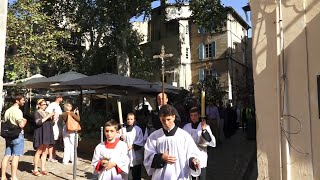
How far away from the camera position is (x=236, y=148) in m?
13.5

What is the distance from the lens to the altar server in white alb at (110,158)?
5.13 meters

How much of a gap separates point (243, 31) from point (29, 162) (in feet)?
124

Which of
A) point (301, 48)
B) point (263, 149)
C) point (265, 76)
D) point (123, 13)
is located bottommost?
point (263, 149)

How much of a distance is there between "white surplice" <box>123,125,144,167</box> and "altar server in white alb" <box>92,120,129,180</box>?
5.06 feet

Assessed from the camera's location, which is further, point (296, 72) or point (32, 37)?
point (32, 37)

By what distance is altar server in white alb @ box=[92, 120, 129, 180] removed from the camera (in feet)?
16.8

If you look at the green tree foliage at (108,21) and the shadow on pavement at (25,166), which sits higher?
the green tree foliage at (108,21)

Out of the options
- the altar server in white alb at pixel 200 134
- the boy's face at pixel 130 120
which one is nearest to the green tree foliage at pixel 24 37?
the boy's face at pixel 130 120

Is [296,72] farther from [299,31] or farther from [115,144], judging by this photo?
[115,144]

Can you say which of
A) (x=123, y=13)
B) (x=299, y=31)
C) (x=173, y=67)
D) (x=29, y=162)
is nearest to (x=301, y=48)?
(x=299, y=31)

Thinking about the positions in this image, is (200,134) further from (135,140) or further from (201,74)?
(201,74)

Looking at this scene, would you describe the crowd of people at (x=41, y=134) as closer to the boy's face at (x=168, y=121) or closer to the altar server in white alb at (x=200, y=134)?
the altar server in white alb at (x=200, y=134)

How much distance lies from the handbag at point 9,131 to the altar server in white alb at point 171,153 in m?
3.61

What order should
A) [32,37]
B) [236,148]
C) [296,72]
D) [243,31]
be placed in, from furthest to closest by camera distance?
[243,31] → [32,37] → [236,148] → [296,72]
